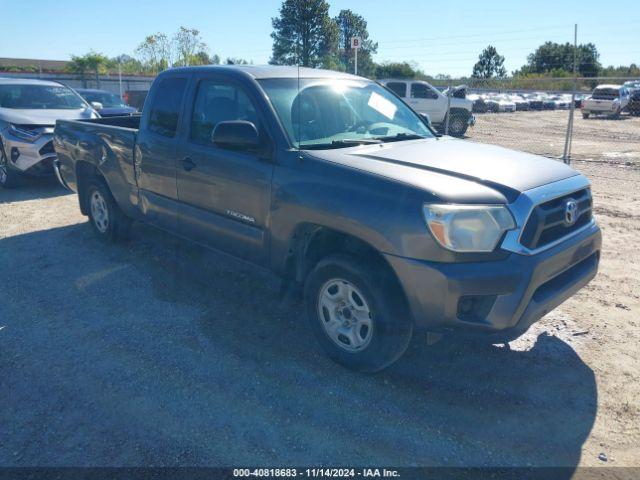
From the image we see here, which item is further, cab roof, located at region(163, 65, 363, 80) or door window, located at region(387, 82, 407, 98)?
door window, located at region(387, 82, 407, 98)

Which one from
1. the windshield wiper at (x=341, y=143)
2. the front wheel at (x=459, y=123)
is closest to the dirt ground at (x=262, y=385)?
the windshield wiper at (x=341, y=143)

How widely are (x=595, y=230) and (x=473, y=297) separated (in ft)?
4.33

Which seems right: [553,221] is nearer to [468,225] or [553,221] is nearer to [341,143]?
[468,225]

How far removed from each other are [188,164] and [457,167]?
7.50 ft

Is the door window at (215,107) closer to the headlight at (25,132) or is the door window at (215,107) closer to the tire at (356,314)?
the tire at (356,314)

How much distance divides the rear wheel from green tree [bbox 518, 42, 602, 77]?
151 feet

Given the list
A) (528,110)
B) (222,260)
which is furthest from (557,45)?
(222,260)

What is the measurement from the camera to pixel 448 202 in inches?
117

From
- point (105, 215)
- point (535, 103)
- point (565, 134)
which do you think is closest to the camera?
point (105, 215)

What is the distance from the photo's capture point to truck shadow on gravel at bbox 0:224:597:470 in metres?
2.87

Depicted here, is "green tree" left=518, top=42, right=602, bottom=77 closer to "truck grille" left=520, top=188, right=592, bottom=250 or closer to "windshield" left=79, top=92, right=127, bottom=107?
A: "windshield" left=79, top=92, right=127, bottom=107

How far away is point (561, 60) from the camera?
58.5 metres

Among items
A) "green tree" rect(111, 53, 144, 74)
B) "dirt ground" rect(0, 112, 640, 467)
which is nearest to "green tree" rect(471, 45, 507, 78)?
"green tree" rect(111, 53, 144, 74)

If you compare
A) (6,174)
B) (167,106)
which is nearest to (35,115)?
(6,174)
